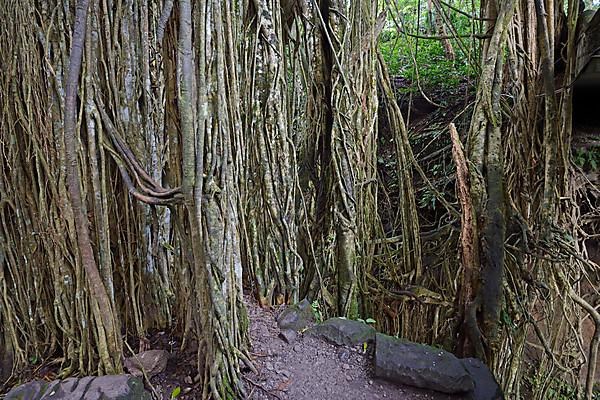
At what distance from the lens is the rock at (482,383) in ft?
6.31

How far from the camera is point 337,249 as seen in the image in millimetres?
2760

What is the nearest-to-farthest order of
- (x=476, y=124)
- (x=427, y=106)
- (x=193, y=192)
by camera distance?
1. (x=193, y=192)
2. (x=476, y=124)
3. (x=427, y=106)

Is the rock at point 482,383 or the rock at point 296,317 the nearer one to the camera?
the rock at point 482,383

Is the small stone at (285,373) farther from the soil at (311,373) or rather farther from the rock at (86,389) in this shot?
the rock at (86,389)

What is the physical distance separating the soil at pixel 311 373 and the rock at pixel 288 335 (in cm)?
2

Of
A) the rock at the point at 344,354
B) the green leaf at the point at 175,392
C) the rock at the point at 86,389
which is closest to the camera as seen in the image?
the rock at the point at 86,389

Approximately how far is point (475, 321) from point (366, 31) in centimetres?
183

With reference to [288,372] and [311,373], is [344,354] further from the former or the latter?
[288,372]

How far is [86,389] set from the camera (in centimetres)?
146

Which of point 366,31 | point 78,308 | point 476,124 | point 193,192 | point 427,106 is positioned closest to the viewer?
point 193,192

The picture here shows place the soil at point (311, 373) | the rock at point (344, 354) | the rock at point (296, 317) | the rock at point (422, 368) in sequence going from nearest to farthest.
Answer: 1. the soil at point (311, 373)
2. the rock at point (422, 368)
3. the rock at point (344, 354)
4. the rock at point (296, 317)

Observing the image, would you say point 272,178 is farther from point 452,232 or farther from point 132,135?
point 452,232

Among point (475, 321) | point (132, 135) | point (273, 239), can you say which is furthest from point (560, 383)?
point (132, 135)

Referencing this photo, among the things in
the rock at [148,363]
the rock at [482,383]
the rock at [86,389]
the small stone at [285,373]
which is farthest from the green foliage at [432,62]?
the rock at [86,389]
